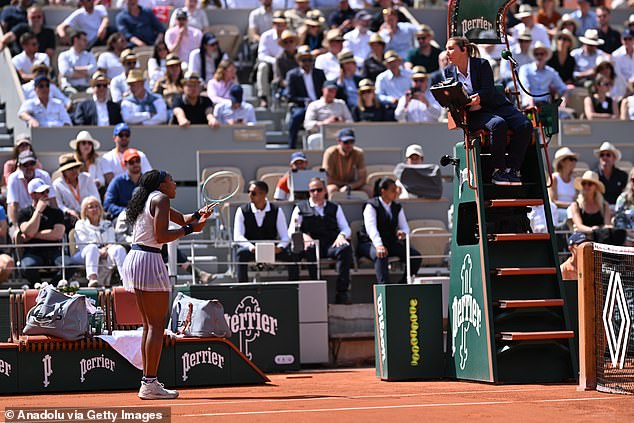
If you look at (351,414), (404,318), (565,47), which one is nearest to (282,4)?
(565,47)

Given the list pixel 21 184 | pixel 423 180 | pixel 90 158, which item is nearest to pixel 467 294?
pixel 423 180

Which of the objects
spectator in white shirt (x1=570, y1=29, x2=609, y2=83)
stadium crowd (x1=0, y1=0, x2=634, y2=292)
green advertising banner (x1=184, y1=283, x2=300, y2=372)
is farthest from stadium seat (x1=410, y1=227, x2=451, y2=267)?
spectator in white shirt (x1=570, y1=29, x2=609, y2=83)

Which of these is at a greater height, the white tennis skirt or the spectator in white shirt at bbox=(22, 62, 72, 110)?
the spectator in white shirt at bbox=(22, 62, 72, 110)

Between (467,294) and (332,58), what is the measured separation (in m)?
9.72

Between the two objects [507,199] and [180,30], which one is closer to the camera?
[507,199]

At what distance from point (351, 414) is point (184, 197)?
8791mm

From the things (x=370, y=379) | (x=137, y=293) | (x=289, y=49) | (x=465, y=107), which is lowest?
(x=370, y=379)

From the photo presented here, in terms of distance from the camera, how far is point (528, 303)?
11.4m

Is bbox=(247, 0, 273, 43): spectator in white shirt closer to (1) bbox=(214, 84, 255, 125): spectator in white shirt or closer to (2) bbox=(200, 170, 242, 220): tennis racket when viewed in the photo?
(1) bbox=(214, 84, 255, 125): spectator in white shirt

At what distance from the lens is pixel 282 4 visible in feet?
76.2

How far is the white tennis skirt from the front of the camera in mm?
10469

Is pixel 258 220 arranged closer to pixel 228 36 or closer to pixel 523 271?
pixel 523 271

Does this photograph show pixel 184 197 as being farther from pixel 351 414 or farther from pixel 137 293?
pixel 351 414

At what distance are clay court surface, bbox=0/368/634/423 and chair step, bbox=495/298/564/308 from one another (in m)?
0.75
